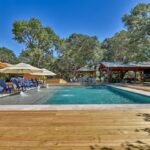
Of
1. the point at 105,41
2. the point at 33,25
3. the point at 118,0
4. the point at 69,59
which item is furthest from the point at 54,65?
the point at 118,0

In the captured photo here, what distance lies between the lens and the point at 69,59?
3978 centimetres

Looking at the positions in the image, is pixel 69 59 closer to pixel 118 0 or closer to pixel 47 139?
pixel 118 0

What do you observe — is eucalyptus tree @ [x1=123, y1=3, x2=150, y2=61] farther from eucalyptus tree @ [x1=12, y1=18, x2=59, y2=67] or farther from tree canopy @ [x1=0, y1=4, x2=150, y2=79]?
eucalyptus tree @ [x1=12, y1=18, x2=59, y2=67]

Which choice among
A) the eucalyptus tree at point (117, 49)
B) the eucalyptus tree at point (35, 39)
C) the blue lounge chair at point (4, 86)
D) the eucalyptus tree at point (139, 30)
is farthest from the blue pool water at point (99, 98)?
the eucalyptus tree at point (117, 49)

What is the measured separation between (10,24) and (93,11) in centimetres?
1490

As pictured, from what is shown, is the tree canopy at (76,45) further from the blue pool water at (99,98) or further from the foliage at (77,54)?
the blue pool water at (99,98)

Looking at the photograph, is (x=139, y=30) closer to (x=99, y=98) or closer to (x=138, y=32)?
(x=138, y=32)

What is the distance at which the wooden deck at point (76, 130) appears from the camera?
3.85 meters

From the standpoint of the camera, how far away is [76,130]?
4.76 m

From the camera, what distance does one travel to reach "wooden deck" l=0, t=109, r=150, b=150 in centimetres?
385

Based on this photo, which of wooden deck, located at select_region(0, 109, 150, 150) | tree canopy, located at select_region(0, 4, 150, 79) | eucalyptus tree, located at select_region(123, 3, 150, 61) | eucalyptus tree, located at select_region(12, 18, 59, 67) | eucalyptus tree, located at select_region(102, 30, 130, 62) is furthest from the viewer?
eucalyptus tree, located at select_region(102, 30, 130, 62)

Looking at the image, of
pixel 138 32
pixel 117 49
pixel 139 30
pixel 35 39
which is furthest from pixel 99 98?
pixel 117 49

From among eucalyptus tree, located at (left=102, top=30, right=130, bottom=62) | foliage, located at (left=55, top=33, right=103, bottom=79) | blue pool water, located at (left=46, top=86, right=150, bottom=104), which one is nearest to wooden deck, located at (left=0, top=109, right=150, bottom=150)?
blue pool water, located at (left=46, top=86, right=150, bottom=104)

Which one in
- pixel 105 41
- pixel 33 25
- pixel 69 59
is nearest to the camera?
pixel 33 25
